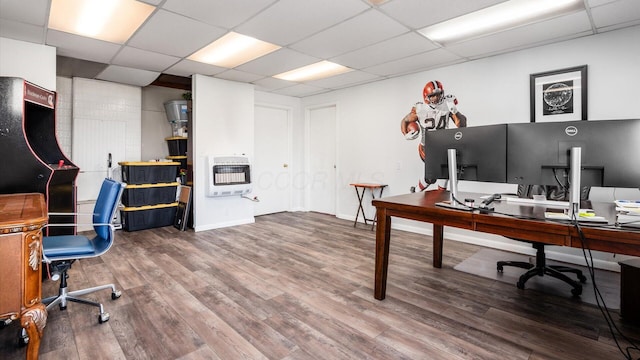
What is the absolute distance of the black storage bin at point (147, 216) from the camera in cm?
476

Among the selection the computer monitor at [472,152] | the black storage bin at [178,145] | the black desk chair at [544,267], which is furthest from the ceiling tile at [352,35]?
the black storage bin at [178,145]

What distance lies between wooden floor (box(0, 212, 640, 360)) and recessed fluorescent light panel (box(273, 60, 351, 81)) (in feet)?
9.05

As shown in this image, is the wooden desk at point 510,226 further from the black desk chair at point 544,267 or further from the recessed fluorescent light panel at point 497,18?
the recessed fluorescent light panel at point 497,18

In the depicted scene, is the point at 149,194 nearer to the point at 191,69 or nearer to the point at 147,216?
the point at 147,216

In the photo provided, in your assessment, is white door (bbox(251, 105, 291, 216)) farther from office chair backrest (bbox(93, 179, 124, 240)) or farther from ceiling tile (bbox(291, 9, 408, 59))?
office chair backrest (bbox(93, 179, 124, 240))

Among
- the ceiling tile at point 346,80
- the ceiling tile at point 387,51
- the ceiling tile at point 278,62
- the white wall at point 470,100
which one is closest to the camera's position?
the white wall at point 470,100

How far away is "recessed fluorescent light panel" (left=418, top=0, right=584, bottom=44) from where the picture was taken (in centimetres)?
279

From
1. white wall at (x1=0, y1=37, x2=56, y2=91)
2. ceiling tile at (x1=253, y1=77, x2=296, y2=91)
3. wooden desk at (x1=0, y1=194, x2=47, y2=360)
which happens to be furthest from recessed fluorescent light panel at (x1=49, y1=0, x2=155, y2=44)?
ceiling tile at (x1=253, y1=77, x2=296, y2=91)

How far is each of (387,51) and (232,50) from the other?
1.99 meters

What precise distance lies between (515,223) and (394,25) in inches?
90.3

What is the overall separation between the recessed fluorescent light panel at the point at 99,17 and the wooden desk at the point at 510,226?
2.85 meters

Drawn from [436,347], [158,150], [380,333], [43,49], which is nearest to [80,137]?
[158,150]

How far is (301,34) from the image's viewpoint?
10.9 ft

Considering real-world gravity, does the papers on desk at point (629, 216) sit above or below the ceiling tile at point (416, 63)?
below
